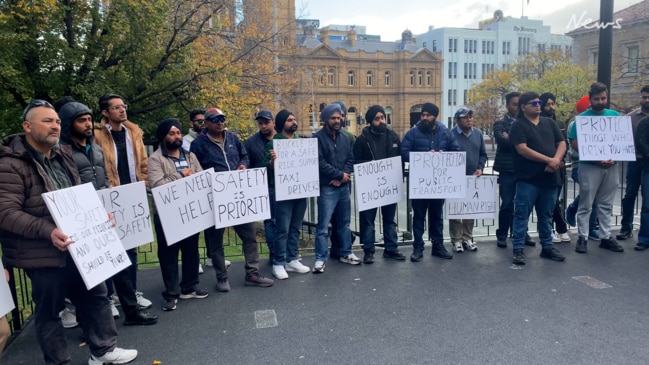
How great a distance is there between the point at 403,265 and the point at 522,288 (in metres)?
1.52

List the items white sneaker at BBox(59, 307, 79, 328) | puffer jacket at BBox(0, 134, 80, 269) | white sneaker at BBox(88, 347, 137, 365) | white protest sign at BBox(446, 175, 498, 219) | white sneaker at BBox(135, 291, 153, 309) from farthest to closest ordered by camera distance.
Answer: white protest sign at BBox(446, 175, 498, 219), white sneaker at BBox(135, 291, 153, 309), white sneaker at BBox(59, 307, 79, 328), white sneaker at BBox(88, 347, 137, 365), puffer jacket at BBox(0, 134, 80, 269)

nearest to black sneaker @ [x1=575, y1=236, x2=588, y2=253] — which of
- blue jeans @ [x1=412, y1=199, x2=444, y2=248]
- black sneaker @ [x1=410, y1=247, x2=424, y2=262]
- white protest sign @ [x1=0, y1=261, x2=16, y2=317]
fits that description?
blue jeans @ [x1=412, y1=199, x2=444, y2=248]

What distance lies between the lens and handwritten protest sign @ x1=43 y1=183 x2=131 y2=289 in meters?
3.33

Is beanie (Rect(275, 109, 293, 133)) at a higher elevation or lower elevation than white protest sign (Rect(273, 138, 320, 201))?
higher

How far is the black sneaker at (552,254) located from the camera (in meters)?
6.30

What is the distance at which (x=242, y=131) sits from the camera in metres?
15.5

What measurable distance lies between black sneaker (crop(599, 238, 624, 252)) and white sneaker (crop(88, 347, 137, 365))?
6261mm

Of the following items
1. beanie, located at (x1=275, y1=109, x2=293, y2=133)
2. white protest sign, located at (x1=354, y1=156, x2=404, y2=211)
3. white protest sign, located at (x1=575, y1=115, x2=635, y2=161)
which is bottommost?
white protest sign, located at (x1=354, y1=156, x2=404, y2=211)

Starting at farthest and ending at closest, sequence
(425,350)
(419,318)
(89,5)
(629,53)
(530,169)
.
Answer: (629,53)
(89,5)
(530,169)
(419,318)
(425,350)

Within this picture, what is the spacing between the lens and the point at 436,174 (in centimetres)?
638

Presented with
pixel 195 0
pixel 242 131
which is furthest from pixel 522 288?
pixel 195 0

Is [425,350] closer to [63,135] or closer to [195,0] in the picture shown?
[63,135]

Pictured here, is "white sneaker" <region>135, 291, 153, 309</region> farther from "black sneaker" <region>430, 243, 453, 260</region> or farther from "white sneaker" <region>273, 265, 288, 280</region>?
"black sneaker" <region>430, 243, 453, 260</region>

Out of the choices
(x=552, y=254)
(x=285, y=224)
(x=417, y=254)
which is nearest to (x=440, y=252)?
(x=417, y=254)
